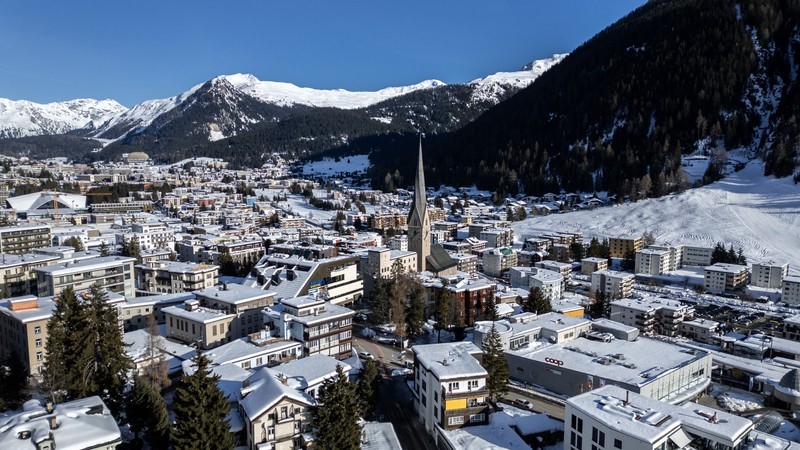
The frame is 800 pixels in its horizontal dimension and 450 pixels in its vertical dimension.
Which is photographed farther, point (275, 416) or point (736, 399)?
point (736, 399)

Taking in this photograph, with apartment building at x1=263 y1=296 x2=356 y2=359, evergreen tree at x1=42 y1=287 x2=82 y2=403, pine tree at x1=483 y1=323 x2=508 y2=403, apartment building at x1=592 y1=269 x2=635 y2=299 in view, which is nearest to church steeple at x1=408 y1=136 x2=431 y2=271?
apartment building at x1=592 y1=269 x2=635 y2=299

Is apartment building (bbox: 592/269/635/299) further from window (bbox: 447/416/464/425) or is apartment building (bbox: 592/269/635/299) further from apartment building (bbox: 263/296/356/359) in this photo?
window (bbox: 447/416/464/425)

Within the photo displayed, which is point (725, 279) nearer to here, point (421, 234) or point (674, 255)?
point (674, 255)

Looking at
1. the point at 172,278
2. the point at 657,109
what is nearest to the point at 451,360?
the point at 172,278

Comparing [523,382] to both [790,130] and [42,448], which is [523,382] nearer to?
[42,448]

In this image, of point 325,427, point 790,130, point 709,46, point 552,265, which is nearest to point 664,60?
point 709,46

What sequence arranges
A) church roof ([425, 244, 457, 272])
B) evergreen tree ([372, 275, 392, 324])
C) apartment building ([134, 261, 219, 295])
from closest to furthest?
evergreen tree ([372, 275, 392, 324]) → apartment building ([134, 261, 219, 295]) → church roof ([425, 244, 457, 272])
